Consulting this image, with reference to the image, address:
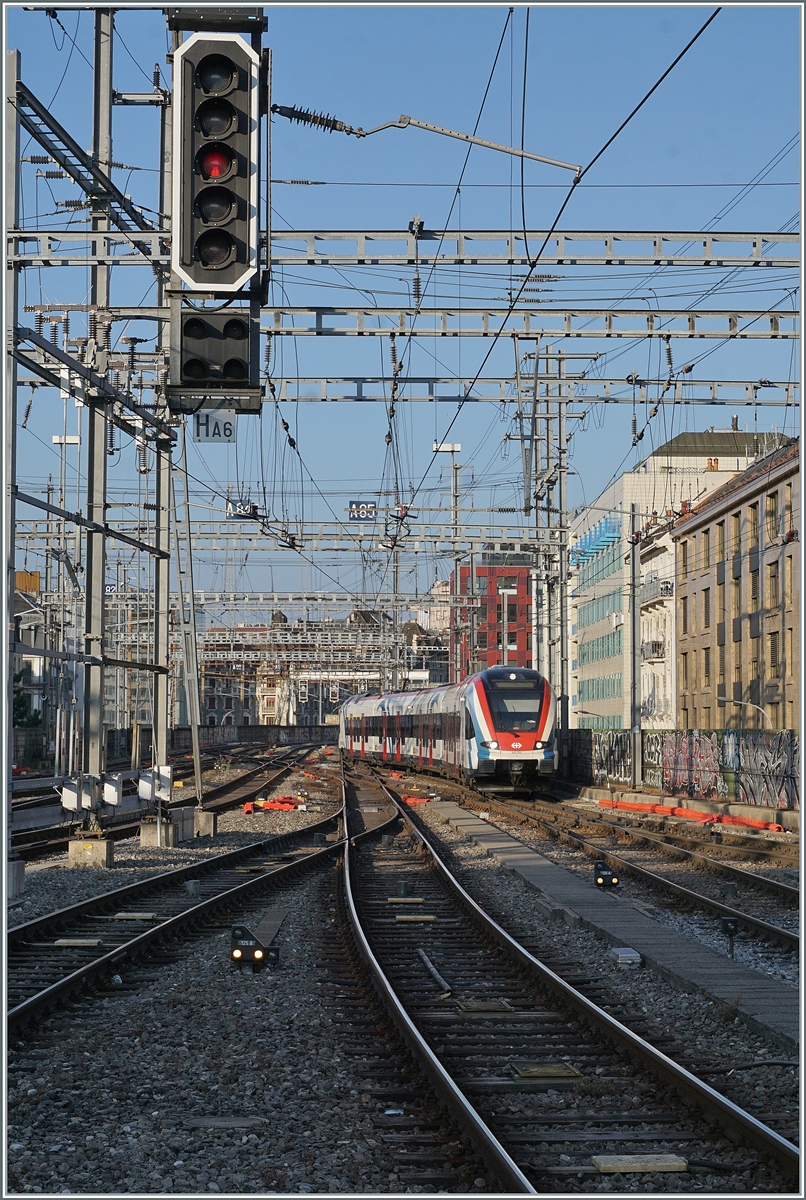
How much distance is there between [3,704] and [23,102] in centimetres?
930

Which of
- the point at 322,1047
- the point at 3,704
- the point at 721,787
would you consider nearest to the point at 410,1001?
the point at 322,1047

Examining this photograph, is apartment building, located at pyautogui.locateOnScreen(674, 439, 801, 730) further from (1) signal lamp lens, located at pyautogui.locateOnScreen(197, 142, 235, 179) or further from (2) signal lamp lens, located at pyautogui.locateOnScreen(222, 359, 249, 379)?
(1) signal lamp lens, located at pyautogui.locateOnScreen(197, 142, 235, 179)

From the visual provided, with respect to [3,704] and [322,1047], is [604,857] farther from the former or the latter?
[3,704]

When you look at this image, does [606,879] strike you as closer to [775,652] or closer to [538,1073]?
[538,1073]

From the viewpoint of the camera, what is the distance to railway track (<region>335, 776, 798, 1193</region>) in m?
6.57

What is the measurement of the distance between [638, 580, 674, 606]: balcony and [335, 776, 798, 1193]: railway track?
1864 inches

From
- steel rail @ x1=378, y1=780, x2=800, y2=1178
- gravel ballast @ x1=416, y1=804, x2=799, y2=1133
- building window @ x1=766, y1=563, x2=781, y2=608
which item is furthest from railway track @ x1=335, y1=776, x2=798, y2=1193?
building window @ x1=766, y1=563, x2=781, y2=608

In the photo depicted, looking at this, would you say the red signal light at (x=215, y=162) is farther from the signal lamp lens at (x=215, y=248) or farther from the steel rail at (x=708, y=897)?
the steel rail at (x=708, y=897)

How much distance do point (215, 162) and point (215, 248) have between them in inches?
17.3

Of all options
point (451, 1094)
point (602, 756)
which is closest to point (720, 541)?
point (602, 756)

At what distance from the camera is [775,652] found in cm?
4519

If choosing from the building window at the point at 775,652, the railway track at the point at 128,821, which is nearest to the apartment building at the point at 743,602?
the building window at the point at 775,652

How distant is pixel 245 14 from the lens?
7262 millimetres

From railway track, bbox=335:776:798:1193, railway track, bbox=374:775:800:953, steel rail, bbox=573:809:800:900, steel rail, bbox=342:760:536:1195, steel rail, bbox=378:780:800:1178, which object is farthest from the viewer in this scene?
steel rail, bbox=573:809:800:900
